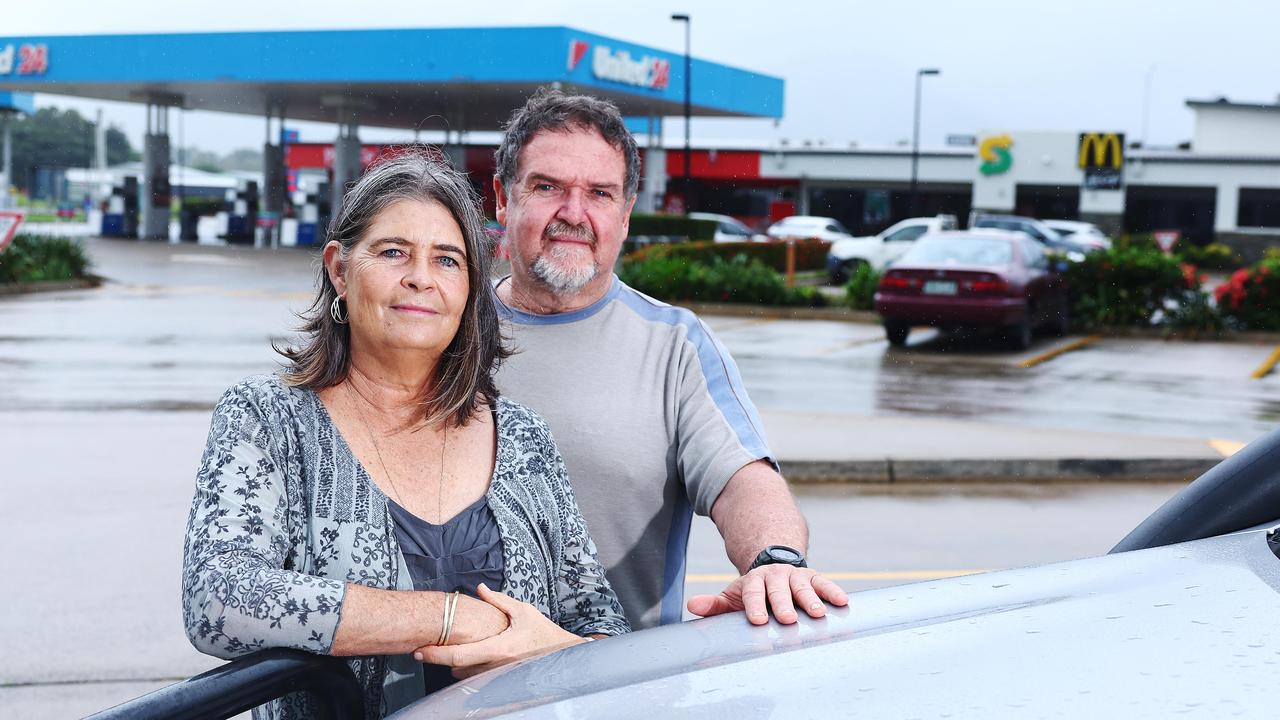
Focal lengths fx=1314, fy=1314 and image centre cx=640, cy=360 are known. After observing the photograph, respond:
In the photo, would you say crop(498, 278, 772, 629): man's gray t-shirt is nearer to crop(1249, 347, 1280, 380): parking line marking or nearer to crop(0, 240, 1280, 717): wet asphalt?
crop(0, 240, 1280, 717): wet asphalt

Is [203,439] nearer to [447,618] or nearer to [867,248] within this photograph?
[447,618]

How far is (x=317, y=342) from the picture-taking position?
2424 millimetres

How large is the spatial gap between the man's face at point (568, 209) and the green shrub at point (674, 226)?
114 ft

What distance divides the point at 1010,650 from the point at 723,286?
72.1 feet

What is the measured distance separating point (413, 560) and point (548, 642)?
271 millimetres

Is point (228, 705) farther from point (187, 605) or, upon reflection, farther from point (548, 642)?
point (548, 642)

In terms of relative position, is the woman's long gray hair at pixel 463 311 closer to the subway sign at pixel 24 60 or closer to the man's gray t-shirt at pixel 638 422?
the man's gray t-shirt at pixel 638 422

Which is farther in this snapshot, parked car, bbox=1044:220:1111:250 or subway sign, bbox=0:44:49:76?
subway sign, bbox=0:44:49:76

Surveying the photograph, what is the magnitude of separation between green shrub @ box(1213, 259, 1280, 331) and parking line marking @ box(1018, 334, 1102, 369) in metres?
2.09

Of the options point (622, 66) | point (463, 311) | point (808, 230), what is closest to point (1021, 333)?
point (463, 311)

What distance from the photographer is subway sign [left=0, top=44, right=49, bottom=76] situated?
40.7 m

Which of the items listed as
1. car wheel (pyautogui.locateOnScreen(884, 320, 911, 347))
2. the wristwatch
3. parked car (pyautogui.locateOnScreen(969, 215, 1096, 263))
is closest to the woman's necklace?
the wristwatch

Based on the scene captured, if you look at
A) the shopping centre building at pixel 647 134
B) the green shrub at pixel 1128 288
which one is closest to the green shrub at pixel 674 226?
the shopping centre building at pixel 647 134

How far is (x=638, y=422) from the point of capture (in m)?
2.79
